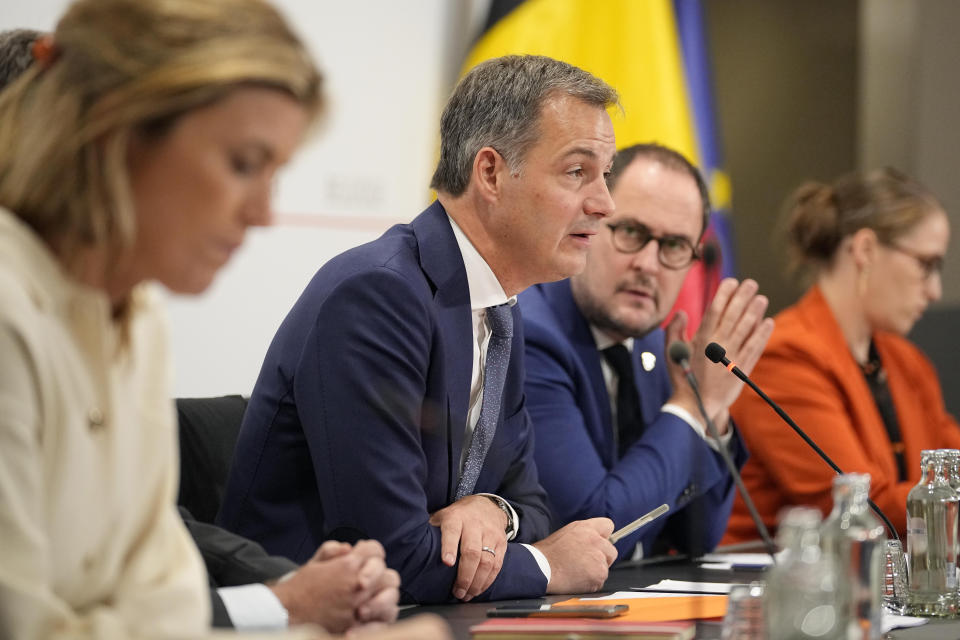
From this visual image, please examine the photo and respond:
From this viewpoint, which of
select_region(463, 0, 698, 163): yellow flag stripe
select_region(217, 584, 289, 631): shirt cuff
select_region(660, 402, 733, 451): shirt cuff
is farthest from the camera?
select_region(463, 0, 698, 163): yellow flag stripe

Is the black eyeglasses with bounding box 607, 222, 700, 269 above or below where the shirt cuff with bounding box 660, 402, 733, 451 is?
above

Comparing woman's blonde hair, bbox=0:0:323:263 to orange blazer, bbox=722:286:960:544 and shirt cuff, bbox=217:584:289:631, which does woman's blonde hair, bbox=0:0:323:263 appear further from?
orange blazer, bbox=722:286:960:544

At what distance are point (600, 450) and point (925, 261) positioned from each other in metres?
1.39

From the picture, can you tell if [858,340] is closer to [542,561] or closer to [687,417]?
[687,417]

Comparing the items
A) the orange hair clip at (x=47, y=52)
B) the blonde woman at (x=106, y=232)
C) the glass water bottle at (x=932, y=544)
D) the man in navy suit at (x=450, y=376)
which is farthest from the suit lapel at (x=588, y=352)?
the orange hair clip at (x=47, y=52)

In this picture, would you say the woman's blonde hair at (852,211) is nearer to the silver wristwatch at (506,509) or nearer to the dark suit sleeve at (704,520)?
the dark suit sleeve at (704,520)

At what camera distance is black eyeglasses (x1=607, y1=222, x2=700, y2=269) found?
2.60m

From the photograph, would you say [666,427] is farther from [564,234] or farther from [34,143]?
[34,143]

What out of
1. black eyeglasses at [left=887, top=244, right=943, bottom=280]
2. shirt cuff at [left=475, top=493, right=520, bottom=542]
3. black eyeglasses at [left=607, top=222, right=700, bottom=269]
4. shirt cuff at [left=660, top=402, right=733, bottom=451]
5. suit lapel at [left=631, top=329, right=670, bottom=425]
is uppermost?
black eyeglasses at [left=607, top=222, right=700, bottom=269]

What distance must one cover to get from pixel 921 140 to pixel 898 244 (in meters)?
1.45

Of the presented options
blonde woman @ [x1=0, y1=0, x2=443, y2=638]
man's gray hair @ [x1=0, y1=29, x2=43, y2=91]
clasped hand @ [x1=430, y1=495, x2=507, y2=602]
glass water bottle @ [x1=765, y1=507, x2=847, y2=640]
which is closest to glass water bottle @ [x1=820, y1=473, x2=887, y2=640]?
Answer: glass water bottle @ [x1=765, y1=507, x2=847, y2=640]

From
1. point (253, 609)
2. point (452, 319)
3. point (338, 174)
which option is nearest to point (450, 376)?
point (452, 319)

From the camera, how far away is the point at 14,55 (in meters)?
1.69

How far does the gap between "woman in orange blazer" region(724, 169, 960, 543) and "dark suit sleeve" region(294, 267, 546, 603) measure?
1.31m
